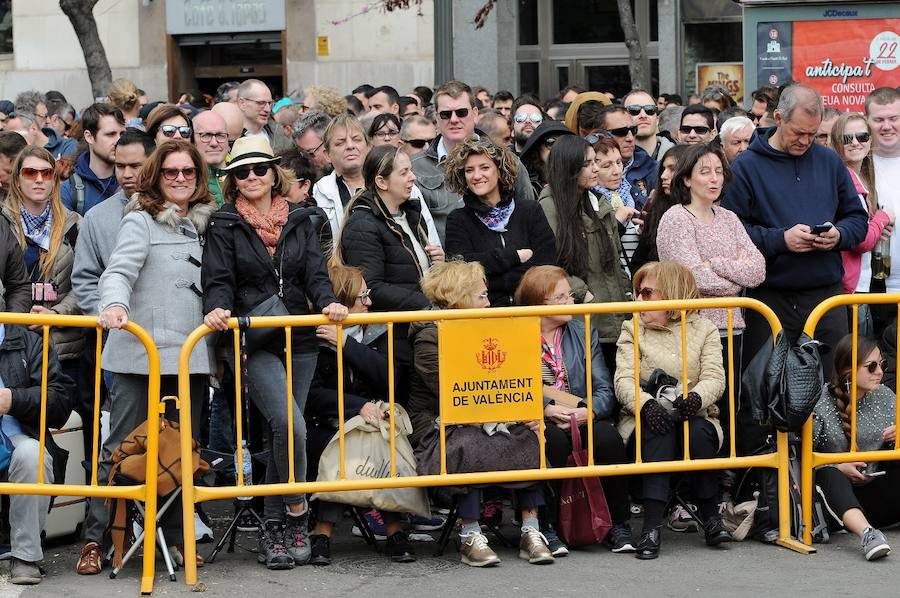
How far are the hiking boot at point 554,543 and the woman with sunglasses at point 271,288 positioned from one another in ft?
3.97

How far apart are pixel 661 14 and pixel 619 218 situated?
15.4m

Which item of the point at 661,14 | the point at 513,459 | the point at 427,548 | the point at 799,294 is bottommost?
the point at 427,548

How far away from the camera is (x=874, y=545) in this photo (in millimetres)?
7086

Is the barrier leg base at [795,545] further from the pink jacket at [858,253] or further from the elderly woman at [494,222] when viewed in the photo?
the elderly woman at [494,222]

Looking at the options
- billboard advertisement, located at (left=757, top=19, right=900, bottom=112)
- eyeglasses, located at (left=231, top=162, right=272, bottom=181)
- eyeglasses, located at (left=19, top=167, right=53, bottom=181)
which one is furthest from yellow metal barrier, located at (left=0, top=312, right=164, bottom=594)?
billboard advertisement, located at (left=757, top=19, right=900, bottom=112)

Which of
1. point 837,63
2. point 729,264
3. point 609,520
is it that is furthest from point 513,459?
point 837,63

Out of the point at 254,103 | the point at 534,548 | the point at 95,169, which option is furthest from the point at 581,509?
the point at 254,103

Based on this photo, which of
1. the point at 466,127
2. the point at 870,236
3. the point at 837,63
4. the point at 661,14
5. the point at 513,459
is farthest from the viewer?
the point at 661,14

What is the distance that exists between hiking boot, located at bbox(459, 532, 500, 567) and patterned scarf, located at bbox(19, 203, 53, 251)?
2.83 m

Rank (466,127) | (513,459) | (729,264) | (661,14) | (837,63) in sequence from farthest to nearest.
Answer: (661,14), (837,63), (466,127), (729,264), (513,459)

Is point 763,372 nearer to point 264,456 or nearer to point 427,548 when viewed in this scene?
point 427,548

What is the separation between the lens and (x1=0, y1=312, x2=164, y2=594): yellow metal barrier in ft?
22.4

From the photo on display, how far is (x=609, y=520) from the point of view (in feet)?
24.3

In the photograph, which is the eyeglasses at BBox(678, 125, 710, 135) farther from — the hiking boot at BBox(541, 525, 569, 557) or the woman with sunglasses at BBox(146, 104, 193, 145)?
the hiking boot at BBox(541, 525, 569, 557)
